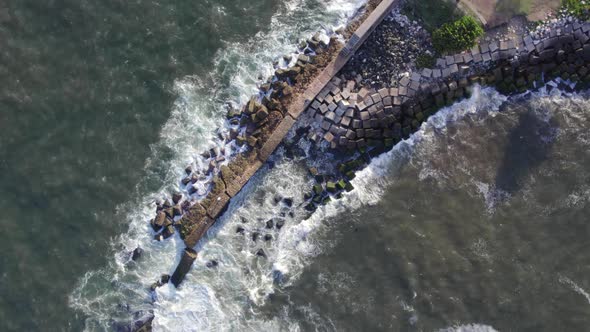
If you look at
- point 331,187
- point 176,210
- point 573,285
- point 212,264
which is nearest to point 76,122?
point 176,210

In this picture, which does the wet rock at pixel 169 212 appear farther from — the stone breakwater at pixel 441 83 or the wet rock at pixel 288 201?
the stone breakwater at pixel 441 83

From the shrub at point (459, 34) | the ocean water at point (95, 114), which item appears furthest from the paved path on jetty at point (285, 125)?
the shrub at point (459, 34)

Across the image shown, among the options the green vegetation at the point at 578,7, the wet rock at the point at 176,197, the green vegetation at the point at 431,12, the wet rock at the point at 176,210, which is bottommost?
the wet rock at the point at 176,210

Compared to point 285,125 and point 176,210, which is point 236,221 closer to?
point 176,210

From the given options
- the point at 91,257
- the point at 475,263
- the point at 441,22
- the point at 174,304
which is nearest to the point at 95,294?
the point at 91,257

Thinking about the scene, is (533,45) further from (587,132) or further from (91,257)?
(91,257)

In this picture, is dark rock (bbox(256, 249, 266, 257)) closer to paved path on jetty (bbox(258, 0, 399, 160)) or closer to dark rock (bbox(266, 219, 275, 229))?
dark rock (bbox(266, 219, 275, 229))
